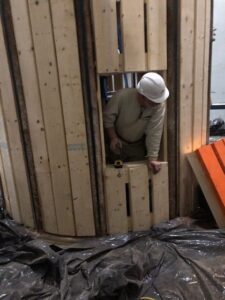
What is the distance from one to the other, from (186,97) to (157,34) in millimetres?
645

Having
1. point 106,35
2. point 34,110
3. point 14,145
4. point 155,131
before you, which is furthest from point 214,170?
point 14,145

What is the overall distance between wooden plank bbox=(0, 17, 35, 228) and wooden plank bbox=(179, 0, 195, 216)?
1.55 m

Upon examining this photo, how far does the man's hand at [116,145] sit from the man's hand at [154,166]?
0.33m

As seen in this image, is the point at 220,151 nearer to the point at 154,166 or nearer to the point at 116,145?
the point at 154,166

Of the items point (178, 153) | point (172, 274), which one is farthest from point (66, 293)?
point (178, 153)

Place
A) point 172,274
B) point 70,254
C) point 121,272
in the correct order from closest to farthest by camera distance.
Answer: point 121,272
point 172,274
point 70,254

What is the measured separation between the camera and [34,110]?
2.59 metres

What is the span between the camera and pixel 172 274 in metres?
2.26

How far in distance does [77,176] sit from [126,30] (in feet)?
4.44

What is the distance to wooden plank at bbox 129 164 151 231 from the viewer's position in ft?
8.99

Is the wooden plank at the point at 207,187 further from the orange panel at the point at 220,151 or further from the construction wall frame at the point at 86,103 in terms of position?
the orange panel at the point at 220,151

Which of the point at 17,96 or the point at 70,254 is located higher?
the point at 17,96

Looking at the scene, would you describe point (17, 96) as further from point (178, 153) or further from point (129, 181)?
point (178, 153)

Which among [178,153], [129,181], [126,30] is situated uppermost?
[126,30]
